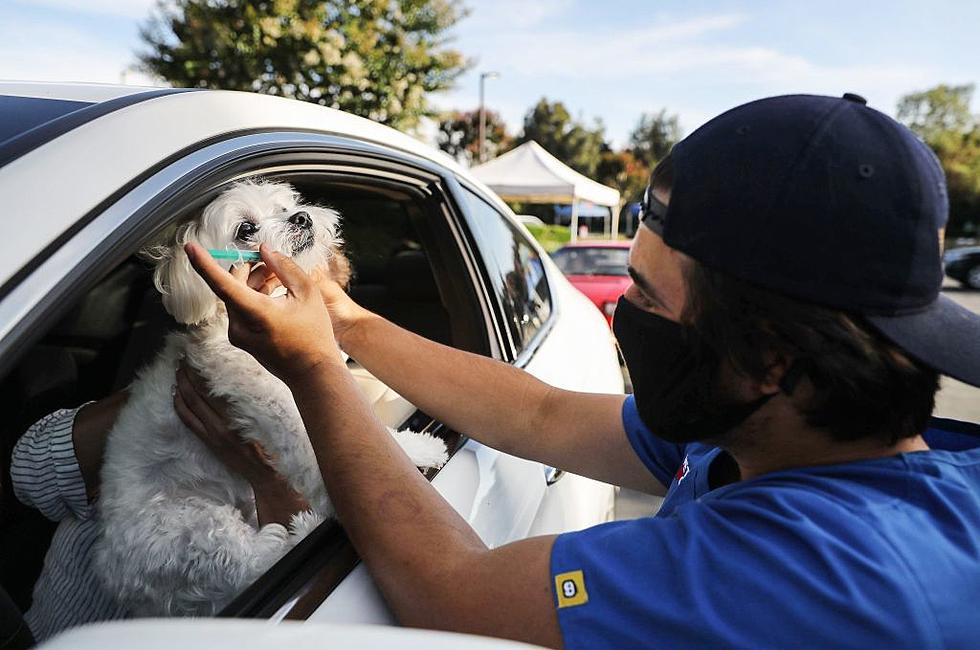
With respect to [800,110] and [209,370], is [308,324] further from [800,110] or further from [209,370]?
[800,110]

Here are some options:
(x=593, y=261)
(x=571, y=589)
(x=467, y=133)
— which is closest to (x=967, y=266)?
(x=593, y=261)

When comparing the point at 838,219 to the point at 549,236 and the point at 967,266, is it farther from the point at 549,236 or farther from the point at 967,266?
the point at 549,236

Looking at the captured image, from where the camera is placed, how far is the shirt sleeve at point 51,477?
1619 mm

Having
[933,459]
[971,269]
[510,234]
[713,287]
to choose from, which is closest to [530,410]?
[713,287]

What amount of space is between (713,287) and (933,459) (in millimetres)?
415

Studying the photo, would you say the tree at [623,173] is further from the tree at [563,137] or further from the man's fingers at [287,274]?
the man's fingers at [287,274]

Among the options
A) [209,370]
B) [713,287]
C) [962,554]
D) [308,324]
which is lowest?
[209,370]

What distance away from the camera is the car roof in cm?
92

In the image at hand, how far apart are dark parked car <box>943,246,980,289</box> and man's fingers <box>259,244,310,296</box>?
877 inches

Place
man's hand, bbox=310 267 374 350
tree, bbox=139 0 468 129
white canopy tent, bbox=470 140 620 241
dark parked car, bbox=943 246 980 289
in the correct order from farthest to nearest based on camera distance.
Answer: dark parked car, bbox=943 246 980 289 → white canopy tent, bbox=470 140 620 241 → tree, bbox=139 0 468 129 → man's hand, bbox=310 267 374 350

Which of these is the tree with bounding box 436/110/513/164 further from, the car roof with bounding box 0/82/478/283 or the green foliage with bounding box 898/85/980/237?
the car roof with bounding box 0/82/478/283

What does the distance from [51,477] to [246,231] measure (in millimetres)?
693

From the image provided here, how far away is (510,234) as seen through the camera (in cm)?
294

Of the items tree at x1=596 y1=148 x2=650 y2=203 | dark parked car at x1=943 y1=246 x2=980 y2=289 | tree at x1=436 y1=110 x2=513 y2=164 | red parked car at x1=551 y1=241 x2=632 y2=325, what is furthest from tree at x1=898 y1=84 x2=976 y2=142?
red parked car at x1=551 y1=241 x2=632 y2=325
